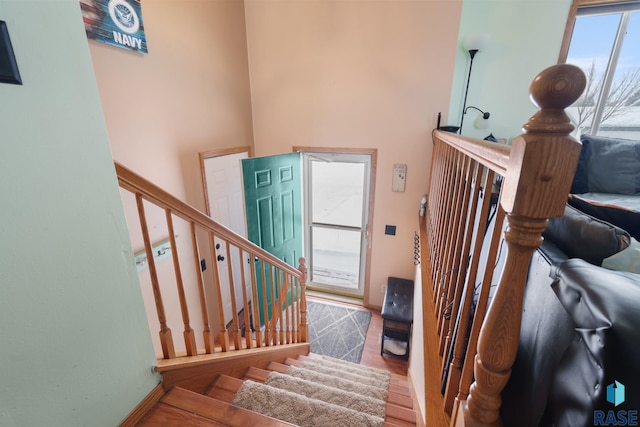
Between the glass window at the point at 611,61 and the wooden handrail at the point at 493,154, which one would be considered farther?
the glass window at the point at 611,61

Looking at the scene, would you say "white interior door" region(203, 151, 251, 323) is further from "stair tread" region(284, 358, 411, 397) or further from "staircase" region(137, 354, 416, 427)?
"staircase" region(137, 354, 416, 427)

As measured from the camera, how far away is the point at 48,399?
783 mm

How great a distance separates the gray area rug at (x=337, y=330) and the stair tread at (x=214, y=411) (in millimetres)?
2104

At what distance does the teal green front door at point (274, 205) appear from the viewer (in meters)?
2.88

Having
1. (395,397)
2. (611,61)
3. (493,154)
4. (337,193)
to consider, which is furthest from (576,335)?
(611,61)

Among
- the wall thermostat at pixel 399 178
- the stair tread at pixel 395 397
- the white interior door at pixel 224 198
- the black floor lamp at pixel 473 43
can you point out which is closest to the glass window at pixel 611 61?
the black floor lamp at pixel 473 43

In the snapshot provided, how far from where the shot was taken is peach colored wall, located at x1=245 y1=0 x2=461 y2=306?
278 centimetres

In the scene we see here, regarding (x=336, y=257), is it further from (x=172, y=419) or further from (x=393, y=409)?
(x=172, y=419)

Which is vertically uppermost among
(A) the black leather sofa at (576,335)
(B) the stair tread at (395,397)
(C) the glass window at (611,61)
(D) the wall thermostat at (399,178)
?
(C) the glass window at (611,61)

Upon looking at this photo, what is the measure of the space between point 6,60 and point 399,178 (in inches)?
121

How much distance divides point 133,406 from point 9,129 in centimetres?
104

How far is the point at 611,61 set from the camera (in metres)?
2.69

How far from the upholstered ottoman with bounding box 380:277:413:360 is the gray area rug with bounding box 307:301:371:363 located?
1.16ft

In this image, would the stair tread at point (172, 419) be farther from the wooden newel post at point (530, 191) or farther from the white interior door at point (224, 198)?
the white interior door at point (224, 198)
